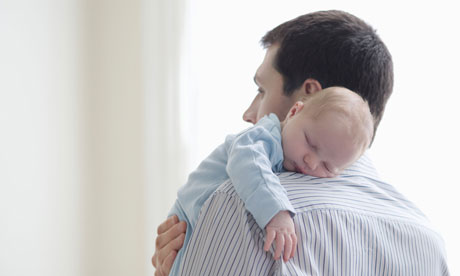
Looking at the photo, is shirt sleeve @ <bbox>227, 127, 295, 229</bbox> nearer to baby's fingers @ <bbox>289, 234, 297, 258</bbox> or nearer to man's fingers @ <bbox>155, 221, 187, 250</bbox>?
baby's fingers @ <bbox>289, 234, 297, 258</bbox>

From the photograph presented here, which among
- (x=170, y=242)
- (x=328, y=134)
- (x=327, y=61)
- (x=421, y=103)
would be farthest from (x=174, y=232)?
(x=421, y=103)

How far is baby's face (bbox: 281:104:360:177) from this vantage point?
94 cm

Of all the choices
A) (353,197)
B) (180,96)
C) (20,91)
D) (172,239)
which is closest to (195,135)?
(180,96)

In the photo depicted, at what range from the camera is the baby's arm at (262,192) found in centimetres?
74

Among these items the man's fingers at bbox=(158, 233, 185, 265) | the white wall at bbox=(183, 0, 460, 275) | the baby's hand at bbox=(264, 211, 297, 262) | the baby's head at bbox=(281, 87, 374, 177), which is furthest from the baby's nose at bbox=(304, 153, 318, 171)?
the white wall at bbox=(183, 0, 460, 275)

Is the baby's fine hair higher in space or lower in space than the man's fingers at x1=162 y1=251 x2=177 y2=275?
higher

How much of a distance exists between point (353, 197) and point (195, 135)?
177 cm

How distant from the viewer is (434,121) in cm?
213

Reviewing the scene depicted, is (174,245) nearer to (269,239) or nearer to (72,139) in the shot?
(269,239)

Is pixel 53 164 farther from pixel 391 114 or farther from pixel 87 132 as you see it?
pixel 391 114

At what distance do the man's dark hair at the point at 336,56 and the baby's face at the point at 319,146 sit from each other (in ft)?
0.58

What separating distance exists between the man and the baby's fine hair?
69mm

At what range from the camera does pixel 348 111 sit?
3.09ft

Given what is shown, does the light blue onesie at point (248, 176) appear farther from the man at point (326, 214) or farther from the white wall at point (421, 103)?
the white wall at point (421, 103)
